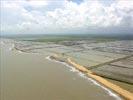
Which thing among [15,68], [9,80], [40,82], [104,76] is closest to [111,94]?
[104,76]

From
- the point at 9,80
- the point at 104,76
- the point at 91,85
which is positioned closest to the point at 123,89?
the point at 91,85

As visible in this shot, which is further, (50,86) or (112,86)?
(50,86)

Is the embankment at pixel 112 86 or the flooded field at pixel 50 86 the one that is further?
the flooded field at pixel 50 86

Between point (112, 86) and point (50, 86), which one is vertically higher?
point (112, 86)

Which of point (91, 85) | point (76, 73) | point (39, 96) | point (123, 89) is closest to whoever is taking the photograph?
point (39, 96)

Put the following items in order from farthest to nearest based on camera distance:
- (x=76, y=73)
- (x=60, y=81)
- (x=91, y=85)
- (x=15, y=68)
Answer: (x=15, y=68)
(x=76, y=73)
(x=60, y=81)
(x=91, y=85)

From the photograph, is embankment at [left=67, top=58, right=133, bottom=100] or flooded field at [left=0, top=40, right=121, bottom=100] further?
flooded field at [left=0, top=40, right=121, bottom=100]

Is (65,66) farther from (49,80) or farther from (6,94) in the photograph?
(6,94)

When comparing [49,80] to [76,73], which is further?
[76,73]

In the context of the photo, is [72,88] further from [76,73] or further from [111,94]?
[76,73]
